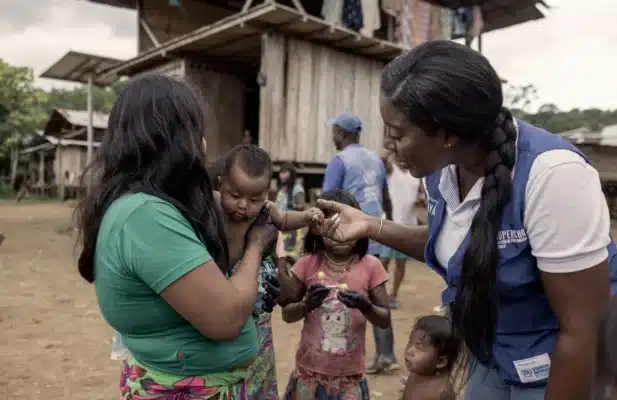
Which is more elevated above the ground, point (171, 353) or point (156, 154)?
point (156, 154)

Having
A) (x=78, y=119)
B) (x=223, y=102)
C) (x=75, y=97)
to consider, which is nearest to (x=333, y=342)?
(x=223, y=102)

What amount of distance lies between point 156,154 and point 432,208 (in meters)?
0.91

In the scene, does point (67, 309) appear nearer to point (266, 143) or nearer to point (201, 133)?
point (266, 143)

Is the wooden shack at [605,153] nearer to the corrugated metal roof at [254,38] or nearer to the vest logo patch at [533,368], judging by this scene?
the corrugated metal roof at [254,38]

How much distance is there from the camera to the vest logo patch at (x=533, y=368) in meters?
1.54

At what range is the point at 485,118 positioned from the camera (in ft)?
4.78

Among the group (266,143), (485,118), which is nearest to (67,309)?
(266,143)

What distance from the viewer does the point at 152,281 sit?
1427mm

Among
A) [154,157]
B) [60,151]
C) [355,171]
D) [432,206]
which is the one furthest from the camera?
[60,151]

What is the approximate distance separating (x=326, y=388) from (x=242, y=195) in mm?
1036

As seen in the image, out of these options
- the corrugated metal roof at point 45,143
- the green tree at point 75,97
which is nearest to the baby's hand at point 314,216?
the corrugated metal roof at point 45,143

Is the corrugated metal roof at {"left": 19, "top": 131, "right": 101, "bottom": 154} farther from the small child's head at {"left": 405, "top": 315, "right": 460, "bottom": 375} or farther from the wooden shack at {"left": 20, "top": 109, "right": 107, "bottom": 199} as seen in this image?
the small child's head at {"left": 405, "top": 315, "right": 460, "bottom": 375}

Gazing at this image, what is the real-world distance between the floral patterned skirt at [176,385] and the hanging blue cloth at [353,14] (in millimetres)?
8951

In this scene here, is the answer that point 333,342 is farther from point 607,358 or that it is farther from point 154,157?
point 607,358
